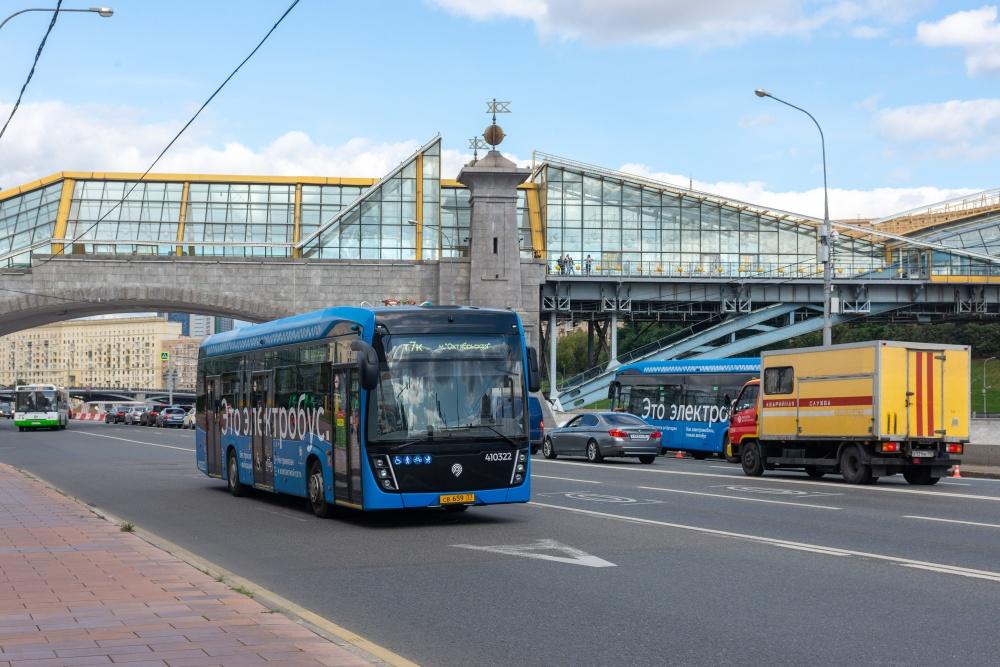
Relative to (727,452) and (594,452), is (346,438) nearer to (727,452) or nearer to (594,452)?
(594,452)

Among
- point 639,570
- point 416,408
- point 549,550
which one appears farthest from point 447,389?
point 639,570

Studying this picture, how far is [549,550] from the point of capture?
493 inches

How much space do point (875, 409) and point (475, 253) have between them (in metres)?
35.6

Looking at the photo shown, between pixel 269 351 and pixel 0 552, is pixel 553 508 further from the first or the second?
pixel 0 552

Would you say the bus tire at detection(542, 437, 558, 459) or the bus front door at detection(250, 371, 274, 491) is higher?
the bus front door at detection(250, 371, 274, 491)

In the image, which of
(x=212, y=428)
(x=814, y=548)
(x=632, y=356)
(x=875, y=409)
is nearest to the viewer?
(x=814, y=548)

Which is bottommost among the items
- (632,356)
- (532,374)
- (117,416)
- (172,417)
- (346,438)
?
(117,416)

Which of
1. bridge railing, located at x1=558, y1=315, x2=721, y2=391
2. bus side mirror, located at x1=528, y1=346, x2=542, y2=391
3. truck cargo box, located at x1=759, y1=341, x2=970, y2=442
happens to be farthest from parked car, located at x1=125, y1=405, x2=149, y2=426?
bus side mirror, located at x1=528, y1=346, x2=542, y2=391

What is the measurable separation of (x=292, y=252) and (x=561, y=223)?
1626 cm

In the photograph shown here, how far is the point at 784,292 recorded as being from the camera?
65438 mm

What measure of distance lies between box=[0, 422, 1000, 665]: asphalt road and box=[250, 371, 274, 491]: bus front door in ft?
1.45

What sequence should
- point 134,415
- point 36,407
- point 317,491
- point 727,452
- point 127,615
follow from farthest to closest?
point 134,415 < point 36,407 < point 727,452 < point 317,491 < point 127,615

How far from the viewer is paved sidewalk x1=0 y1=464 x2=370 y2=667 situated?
684cm

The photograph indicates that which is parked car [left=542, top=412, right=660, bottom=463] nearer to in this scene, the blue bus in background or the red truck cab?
the red truck cab
